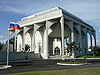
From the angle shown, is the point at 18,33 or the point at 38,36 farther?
the point at 18,33

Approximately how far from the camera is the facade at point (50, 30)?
38.3 meters

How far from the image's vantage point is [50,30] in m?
44.3

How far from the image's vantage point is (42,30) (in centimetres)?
4684

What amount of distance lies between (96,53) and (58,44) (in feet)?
53.4

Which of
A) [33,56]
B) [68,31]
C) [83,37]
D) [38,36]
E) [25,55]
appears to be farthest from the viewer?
[83,37]

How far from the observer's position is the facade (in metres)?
38.3

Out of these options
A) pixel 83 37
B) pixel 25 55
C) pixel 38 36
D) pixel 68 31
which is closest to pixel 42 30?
pixel 38 36

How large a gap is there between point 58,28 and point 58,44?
1124cm

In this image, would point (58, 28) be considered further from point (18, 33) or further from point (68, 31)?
point (18, 33)

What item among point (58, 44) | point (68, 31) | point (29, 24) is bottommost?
point (58, 44)

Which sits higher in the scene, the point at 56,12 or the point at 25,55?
the point at 56,12

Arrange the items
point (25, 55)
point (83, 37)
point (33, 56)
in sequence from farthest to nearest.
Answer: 1. point (83, 37)
2. point (33, 56)
3. point (25, 55)

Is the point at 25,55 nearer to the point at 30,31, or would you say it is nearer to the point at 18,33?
the point at 30,31

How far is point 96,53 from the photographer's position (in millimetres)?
46875
